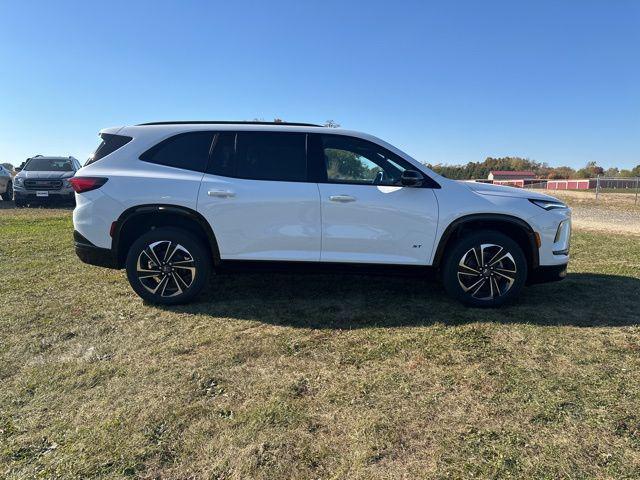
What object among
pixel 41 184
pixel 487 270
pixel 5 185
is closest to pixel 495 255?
pixel 487 270

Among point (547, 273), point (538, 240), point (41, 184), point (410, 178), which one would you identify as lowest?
point (547, 273)

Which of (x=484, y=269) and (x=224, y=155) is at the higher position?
(x=224, y=155)

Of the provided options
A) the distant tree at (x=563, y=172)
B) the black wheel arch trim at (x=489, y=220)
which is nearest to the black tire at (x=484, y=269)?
the black wheel arch trim at (x=489, y=220)

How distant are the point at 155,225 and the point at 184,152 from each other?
797 mm

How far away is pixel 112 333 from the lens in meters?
3.76

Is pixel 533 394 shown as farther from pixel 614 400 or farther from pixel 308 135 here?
pixel 308 135

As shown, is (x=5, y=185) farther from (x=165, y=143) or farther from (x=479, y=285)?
(x=479, y=285)

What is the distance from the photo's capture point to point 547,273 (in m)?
4.39

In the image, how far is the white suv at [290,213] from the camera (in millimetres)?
4223

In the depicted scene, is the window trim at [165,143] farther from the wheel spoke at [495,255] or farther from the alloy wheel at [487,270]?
the wheel spoke at [495,255]

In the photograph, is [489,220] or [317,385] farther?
[489,220]

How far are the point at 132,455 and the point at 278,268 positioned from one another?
7.73ft

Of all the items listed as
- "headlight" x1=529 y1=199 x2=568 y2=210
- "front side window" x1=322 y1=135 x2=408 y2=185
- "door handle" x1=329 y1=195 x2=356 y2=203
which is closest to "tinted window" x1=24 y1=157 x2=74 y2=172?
"front side window" x1=322 y1=135 x2=408 y2=185

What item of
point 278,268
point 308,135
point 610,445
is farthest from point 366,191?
point 610,445
